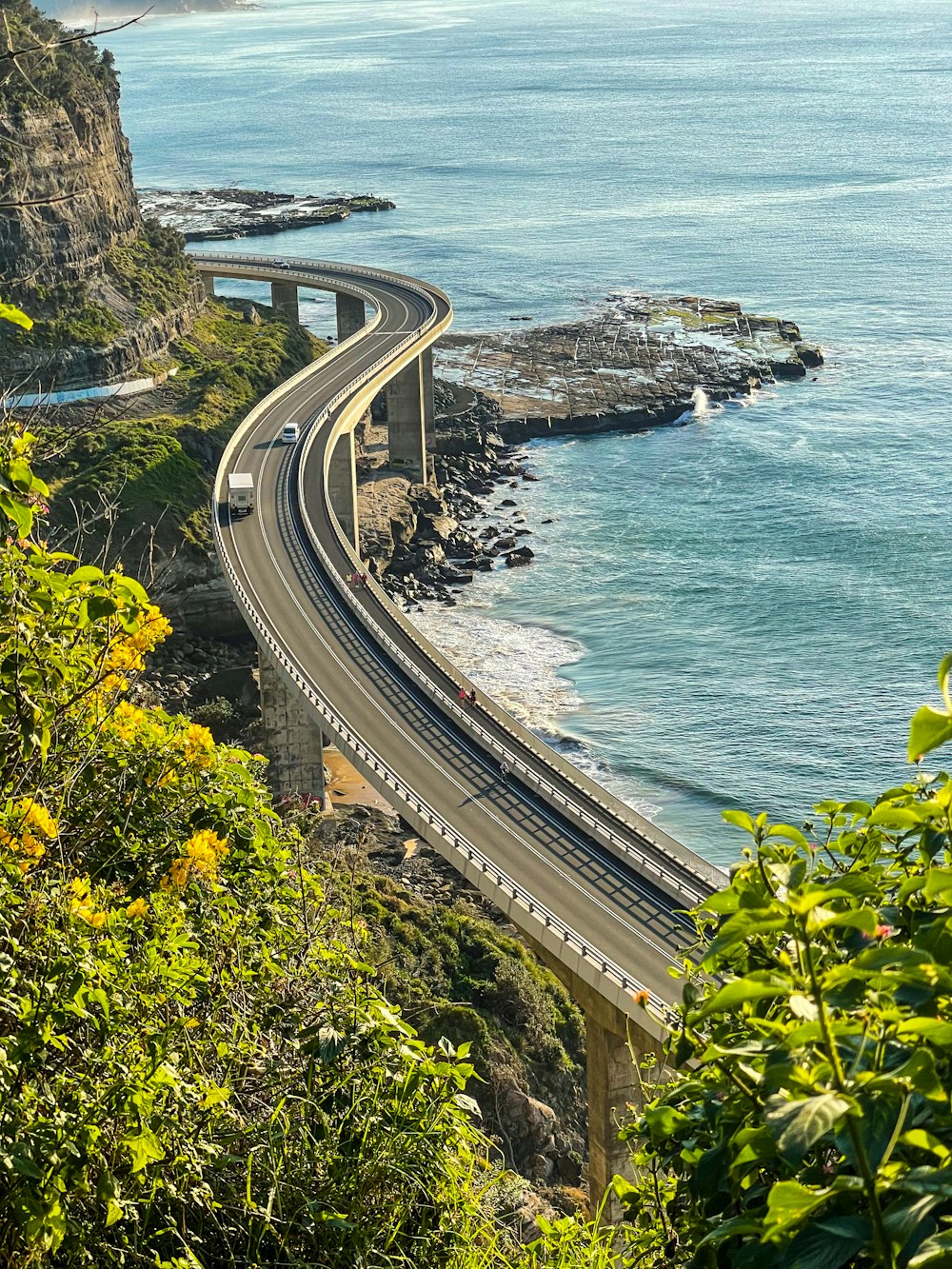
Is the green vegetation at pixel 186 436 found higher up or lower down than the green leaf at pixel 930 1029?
lower down

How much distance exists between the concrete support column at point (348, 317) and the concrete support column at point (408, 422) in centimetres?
1516

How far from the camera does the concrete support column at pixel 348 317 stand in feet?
305

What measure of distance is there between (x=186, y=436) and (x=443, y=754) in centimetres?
3389

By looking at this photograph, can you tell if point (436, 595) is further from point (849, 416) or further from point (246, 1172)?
point (246, 1172)

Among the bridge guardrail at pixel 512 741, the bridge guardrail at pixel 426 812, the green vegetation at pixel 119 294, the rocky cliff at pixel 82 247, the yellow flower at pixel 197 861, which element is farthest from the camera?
the green vegetation at pixel 119 294

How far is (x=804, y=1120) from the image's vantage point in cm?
347

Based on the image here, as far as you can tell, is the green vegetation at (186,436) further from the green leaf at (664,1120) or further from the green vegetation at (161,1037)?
the green leaf at (664,1120)

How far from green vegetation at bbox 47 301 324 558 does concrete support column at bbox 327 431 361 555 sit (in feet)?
18.5

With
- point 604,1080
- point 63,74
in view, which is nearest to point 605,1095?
point 604,1080

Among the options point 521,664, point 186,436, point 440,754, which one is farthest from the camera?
point 186,436

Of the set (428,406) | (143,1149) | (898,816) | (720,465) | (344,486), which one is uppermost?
(898,816)

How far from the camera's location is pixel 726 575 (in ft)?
217

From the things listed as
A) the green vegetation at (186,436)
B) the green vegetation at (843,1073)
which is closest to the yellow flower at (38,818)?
the green vegetation at (843,1073)

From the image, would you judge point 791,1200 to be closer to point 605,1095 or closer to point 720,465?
point 605,1095
